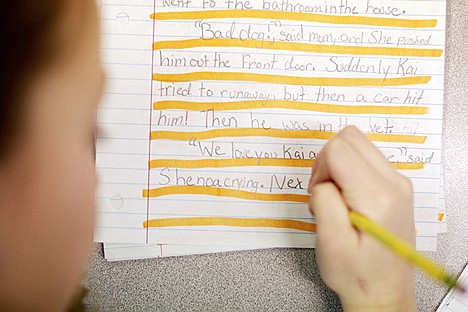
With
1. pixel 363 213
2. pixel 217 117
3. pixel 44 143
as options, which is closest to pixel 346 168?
pixel 363 213

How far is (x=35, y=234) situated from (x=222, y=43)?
0.37 meters

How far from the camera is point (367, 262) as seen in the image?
563 millimetres

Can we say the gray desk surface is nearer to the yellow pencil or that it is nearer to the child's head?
the yellow pencil

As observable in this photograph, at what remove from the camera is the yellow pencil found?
0.42m

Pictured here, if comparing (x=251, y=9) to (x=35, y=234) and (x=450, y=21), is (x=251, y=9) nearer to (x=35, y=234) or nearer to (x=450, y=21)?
(x=450, y=21)

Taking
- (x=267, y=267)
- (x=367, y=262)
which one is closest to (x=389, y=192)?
(x=367, y=262)

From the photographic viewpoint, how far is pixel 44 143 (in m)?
0.33

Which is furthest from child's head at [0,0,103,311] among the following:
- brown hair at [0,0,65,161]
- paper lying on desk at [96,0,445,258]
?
paper lying on desk at [96,0,445,258]

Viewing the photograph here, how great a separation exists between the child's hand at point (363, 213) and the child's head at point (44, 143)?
0.85ft

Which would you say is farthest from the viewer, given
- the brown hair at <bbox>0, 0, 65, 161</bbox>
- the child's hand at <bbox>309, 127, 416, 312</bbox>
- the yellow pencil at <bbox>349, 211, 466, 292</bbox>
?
the child's hand at <bbox>309, 127, 416, 312</bbox>

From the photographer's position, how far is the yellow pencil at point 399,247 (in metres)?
0.42

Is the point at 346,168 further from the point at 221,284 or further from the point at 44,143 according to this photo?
the point at 44,143

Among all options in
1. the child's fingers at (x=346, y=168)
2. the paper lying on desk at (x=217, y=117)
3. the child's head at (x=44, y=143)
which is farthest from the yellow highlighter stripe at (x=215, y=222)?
the child's head at (x=44, y=143)

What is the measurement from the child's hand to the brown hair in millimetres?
330
